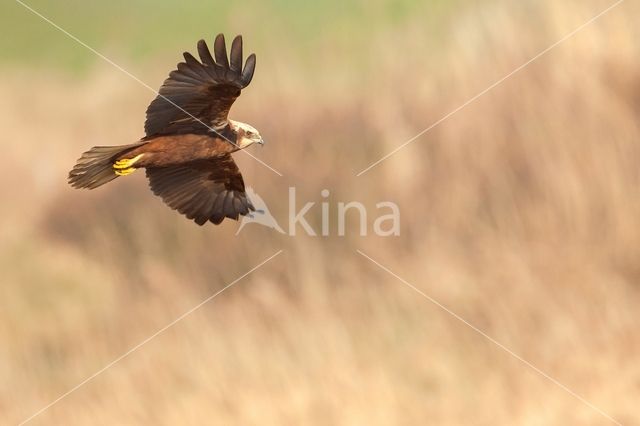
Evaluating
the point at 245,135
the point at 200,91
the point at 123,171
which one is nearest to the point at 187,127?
the point at 200,91

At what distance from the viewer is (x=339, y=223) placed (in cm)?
826

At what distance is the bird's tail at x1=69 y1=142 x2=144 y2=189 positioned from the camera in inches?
196

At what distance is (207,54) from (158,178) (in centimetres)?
64

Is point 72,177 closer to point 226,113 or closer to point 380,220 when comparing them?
point 226,113

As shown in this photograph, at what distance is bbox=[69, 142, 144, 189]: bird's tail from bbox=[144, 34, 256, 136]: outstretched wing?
178 millimetres

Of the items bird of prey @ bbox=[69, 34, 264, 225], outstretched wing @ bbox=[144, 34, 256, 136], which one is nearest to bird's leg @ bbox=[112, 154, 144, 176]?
bird of prey @ bbox=[69, 34, 264, 225]

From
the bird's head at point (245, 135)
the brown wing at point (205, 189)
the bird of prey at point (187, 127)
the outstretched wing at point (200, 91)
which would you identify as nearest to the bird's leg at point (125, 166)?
the bird of prey at point (187, 127)

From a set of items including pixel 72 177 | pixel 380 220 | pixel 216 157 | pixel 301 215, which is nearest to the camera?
pixel 72 177

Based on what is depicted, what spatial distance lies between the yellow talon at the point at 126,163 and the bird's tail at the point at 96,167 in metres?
0.03

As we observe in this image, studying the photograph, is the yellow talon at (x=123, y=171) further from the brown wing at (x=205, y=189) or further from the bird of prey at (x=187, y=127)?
the brown wing at (x=205, y=189)

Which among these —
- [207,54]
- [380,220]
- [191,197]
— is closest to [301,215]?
[380,220]

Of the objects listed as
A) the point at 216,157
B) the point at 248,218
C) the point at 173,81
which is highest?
the point at 173,81

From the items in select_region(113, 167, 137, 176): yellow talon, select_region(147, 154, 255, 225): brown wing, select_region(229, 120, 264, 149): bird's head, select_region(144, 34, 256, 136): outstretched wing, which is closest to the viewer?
select_region(113, 167, 137, 176): yellow talon

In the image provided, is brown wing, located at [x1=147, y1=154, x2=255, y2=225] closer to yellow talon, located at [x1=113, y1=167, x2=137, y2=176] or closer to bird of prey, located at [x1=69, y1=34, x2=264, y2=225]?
bird of prey, located at [x1=69, y1=34, x2=264, y2=225]
